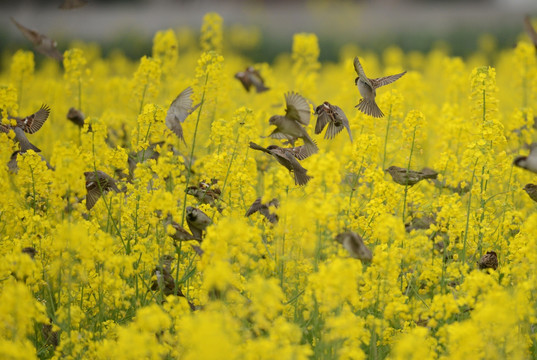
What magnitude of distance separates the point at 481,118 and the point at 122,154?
7.39 ft

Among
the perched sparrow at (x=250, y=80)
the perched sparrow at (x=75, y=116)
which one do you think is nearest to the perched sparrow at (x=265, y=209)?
the perched sparrow at (x=75, y=116)

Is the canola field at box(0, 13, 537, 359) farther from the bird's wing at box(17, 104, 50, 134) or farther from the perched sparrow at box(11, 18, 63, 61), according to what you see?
the perched sparrow at box(11, 18, 63, 61)

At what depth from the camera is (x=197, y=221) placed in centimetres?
335

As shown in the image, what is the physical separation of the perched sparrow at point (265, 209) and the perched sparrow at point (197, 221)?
25 centimetres

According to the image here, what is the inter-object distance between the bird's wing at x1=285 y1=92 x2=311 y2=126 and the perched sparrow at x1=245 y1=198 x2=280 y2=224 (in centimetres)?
57

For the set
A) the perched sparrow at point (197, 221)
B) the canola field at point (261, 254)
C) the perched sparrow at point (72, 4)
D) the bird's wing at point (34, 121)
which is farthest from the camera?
the perched sparrow at point (72, 4)

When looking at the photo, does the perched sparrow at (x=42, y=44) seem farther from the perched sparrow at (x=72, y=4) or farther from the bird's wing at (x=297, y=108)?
the bird's wing at (x=297, y=108)

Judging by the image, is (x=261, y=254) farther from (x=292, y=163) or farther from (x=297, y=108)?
(x=297, y=108)

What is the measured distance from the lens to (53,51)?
5.52 m

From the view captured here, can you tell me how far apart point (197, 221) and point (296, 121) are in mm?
927

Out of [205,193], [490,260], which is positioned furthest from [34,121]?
[490,260]

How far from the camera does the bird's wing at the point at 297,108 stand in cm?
375

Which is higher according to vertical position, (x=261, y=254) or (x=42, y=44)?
(x=42, y=44)

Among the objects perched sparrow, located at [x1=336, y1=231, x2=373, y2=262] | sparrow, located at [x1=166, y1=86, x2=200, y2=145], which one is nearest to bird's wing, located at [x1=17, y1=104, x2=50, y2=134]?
sparrow, located at [x1=166, y1=86, x2=200, y2=145]
